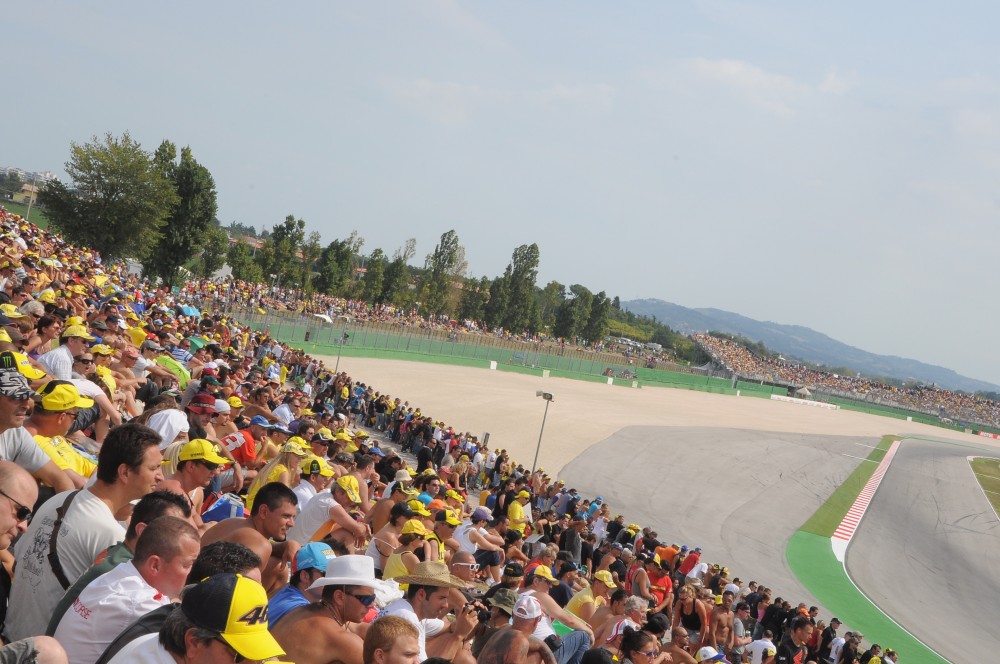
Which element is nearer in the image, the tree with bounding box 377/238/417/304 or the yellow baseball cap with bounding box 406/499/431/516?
the yellow baseball cap with bounding box 406/499/431/516

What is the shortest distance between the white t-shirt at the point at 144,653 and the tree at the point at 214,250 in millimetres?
48074

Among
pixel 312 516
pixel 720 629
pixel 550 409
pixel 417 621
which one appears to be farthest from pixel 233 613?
pixel 550 409

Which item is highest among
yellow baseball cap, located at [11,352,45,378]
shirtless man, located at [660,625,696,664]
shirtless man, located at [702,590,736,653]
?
yellow baseball cap, located at [11,352,45,378]

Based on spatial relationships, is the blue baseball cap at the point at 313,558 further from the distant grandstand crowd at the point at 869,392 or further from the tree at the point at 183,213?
the distant grandstand crowd at the point at 869,392

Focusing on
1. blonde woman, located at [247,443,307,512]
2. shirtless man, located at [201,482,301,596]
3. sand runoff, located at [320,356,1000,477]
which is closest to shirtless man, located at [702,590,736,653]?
blonde woman, located at [247,443,307,512]

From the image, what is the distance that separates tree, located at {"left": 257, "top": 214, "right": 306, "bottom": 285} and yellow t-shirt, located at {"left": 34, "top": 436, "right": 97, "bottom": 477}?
72492 mm

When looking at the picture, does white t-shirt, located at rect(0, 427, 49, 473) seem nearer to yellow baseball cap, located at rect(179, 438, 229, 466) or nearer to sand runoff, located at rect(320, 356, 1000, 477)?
yellow baseball cap, located at rect(179, 438, 229, 466)

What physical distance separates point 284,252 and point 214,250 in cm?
1455

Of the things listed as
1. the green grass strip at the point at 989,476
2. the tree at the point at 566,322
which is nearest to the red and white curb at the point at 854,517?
the green grass strip at the point at 989,476

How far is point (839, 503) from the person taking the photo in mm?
33656

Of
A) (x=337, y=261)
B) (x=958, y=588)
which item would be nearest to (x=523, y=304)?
(x=337, y=261)

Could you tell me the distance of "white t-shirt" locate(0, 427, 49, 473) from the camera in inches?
176

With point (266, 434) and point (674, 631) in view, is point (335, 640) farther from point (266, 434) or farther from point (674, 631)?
point (266, 434)

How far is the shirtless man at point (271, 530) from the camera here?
4.66m
